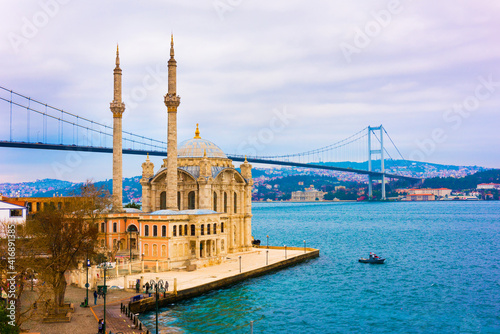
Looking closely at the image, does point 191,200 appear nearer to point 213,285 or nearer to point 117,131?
point 117,131

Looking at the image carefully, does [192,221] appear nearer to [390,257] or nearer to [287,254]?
[287,254]

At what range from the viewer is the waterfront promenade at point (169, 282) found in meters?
22.0

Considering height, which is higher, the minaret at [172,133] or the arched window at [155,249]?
the minaret at [172,133]

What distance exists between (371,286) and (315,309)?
7750mm

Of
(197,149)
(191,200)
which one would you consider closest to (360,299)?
(191,200)

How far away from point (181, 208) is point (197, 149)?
5387mm

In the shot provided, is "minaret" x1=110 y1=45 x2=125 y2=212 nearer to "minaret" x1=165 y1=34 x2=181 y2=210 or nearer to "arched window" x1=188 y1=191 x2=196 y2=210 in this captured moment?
"arched window" x1=188 y1=191 x2=196 y2=210

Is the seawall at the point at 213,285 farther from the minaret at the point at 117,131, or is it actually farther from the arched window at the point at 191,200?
the minaret at the point at 117,131

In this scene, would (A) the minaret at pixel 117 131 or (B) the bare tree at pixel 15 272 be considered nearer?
(B) the bare tree at pixel 15 272

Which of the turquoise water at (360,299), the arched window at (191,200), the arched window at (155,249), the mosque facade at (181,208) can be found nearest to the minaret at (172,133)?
the mosque facade at (181,208)

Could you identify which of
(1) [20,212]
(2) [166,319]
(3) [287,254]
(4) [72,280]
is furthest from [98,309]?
(3) [287,254]

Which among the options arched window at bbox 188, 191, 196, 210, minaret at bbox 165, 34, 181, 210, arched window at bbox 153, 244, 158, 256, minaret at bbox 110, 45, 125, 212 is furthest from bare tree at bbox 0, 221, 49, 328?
minaret at bbox 110, 45, 125, 212

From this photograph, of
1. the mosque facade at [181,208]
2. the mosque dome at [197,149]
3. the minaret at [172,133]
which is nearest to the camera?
the mosque facade at [181,208]

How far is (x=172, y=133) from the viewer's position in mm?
40594
